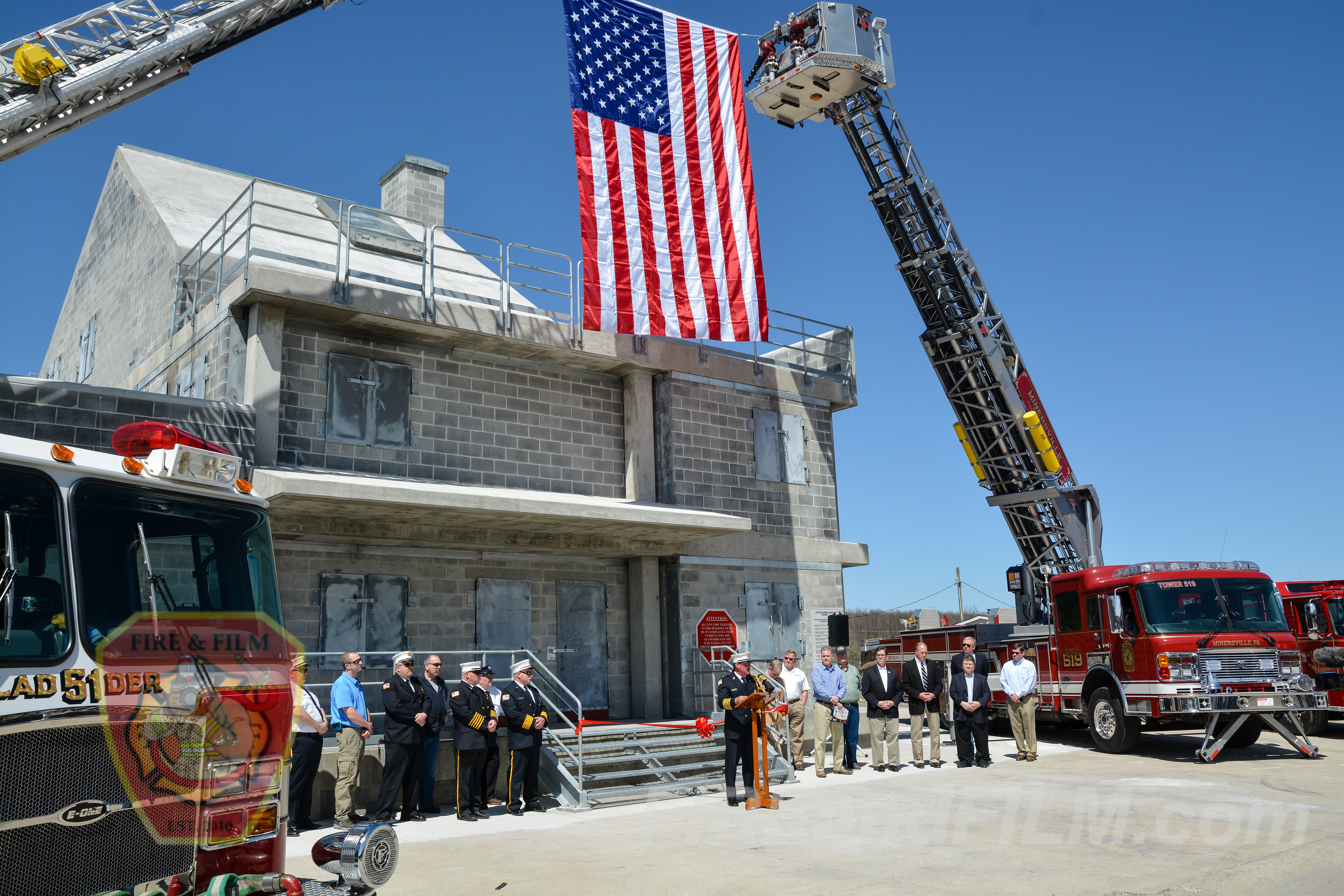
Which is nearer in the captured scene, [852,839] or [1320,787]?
[852,839]

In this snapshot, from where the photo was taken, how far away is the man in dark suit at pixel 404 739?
421 inches

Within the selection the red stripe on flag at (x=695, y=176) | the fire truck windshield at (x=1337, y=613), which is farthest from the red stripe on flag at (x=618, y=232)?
the fire truck windshield at (x=1337, y=613)

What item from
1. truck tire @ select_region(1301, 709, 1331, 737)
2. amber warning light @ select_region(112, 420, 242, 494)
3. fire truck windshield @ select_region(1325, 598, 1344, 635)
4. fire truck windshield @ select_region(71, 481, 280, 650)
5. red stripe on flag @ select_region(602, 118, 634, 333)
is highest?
red stripe on flag @ select_region(602, 118, 634, 333)

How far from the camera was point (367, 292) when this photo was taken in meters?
13.8

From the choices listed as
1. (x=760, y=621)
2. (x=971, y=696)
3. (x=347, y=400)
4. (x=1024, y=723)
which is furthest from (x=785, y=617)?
(x=347, y=400)

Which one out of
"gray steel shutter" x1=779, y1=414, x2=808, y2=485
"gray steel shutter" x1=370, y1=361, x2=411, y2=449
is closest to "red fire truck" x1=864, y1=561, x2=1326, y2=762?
"gray steel shutter" x1=779, y1=414, x2=808, y2=485

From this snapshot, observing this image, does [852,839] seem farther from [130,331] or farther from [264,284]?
[130,331]

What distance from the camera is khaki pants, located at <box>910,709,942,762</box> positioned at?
48.2 ft

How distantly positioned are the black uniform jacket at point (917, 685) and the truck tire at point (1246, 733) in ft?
12.8

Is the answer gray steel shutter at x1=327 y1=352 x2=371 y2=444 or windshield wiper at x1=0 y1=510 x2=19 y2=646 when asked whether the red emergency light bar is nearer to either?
windshield wiper at x1=0 y1=510 x2=19 y2=646

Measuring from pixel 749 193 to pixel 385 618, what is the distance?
9.07m

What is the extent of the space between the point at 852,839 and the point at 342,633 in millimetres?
7762

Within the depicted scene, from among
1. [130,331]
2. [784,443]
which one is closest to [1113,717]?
[784,443]

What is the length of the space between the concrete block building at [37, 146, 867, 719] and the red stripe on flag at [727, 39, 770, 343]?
68.1 inches
